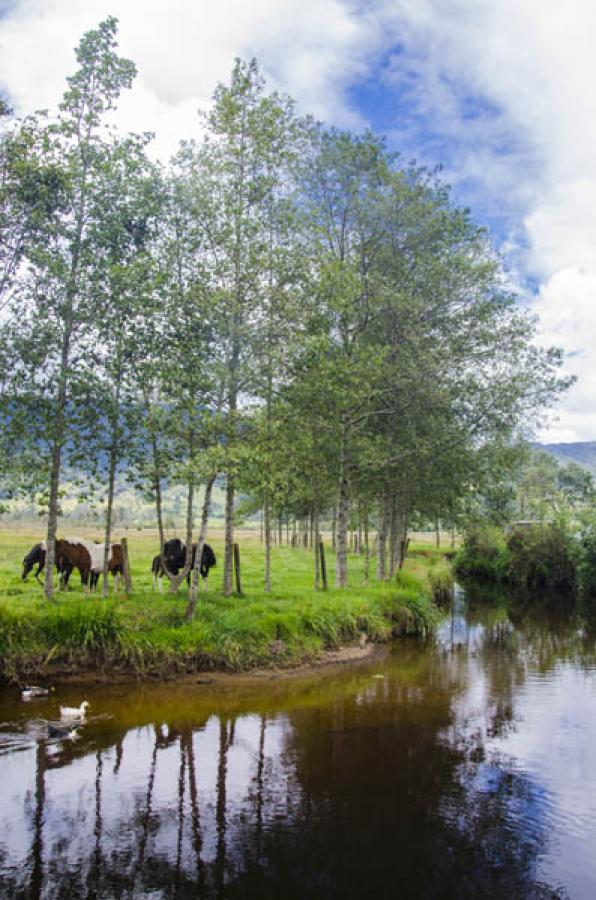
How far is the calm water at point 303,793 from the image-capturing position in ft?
28.2

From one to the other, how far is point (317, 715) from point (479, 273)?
22.2m

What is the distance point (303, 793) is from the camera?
11.2 metres

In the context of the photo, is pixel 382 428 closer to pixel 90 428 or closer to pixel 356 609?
pixel 356 609

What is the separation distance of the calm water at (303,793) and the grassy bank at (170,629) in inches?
40.5

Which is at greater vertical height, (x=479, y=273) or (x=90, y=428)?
(x=479, y=273)

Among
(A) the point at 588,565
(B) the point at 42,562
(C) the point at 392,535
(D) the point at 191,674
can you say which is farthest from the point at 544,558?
(D) the point at 191,674

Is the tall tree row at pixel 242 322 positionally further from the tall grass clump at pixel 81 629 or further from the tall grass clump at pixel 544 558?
the tall grass clump at pixel 544 558

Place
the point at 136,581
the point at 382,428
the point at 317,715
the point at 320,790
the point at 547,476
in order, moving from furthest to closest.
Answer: the point at 547,476
the point at 382,428
the point at 136,581
the point at 317,715
the point at 320,790

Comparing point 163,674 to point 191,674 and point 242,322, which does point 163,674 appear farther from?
point 242,322

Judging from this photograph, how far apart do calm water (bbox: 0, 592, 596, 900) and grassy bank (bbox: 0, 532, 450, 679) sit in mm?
1029

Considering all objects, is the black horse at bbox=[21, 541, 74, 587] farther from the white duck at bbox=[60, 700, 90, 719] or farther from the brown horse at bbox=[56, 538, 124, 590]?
the white duck at bbox=[60, 700, 90, 719]

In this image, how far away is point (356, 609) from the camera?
23438 millimetres

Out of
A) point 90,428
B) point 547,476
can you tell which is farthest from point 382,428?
point 547,476

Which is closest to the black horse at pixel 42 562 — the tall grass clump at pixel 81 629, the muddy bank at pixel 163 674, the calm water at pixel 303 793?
the tall grass clump at pixel 81 629
